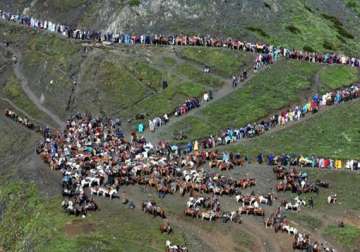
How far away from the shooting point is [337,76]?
447ft

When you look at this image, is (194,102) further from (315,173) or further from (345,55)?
(345,55)

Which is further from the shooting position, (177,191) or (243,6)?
(243,6)

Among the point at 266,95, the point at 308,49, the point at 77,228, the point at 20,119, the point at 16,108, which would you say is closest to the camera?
the point at 77,228

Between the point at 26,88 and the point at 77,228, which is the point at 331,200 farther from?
the point at 26,88

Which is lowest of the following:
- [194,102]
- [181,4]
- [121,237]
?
[121,237]

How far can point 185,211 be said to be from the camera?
294 feet

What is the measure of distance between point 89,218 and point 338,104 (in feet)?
173

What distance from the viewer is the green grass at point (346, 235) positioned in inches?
3327

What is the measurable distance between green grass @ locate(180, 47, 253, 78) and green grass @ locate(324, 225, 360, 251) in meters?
50.8

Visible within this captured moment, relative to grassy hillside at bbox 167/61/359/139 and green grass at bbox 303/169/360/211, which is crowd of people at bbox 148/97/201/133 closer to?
grassy hillside at bbox 167/61/359/139

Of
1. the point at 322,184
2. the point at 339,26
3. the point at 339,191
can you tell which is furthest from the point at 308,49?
the point at 339,191

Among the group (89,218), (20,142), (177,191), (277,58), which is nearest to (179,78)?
(277,58)

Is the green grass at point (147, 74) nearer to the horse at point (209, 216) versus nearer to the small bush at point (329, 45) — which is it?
the small bush at point (329, 45)

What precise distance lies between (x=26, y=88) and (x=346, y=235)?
2722 inches
